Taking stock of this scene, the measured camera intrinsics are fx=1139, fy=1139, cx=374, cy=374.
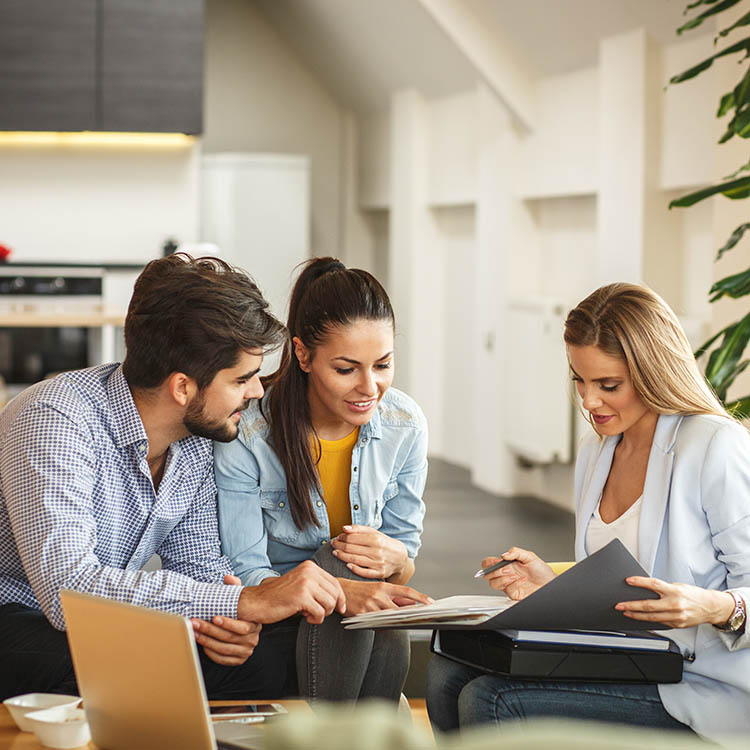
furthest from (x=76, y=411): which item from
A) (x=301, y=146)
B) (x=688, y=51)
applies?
(x=301, y=146)

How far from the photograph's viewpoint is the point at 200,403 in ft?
6.25

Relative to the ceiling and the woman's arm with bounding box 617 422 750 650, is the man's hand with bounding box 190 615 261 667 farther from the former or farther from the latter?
the ceiling

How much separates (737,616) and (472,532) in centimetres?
337

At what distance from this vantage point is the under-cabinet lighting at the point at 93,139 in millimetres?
6539

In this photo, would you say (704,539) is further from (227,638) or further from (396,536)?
(227,638)

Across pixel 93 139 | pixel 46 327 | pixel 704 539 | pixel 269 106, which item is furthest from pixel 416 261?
pixel 704 539

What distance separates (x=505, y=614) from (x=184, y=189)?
5.54m

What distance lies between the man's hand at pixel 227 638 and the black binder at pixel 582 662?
0.38 meters

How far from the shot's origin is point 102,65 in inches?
250

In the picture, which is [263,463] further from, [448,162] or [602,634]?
[448,162]

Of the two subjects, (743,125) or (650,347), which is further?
(743,125)

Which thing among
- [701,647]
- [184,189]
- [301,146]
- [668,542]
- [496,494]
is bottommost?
[496,494]

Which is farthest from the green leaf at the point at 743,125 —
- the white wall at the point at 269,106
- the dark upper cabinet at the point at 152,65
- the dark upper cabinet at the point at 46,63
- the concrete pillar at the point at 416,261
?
the white wall at the point at 269,106

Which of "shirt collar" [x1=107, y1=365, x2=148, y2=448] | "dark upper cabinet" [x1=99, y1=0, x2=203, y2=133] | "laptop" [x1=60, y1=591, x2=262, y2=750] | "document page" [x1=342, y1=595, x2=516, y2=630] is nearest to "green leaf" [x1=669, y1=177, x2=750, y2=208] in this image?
"document page" [x1=342, y1=595, x2=516, y2=630]
